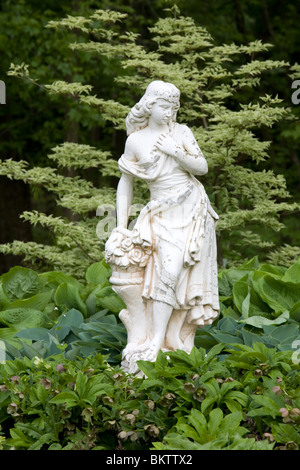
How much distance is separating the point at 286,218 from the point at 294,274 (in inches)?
252

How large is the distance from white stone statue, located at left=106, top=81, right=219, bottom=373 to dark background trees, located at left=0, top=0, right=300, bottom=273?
594 cm

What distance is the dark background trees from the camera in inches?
478

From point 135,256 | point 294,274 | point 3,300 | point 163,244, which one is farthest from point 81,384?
point 294,274

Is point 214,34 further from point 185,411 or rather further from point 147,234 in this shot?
point 185,411

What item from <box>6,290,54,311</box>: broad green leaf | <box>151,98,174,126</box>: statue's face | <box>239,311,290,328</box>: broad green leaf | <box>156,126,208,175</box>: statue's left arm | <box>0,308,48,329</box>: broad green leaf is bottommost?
<box>0,308,48,329</box>: broad green leaf

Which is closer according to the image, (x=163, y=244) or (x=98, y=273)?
(x=163, y=244)

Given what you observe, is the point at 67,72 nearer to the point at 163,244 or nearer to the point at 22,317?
the point at 22,317

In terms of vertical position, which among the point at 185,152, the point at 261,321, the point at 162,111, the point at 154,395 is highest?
the point at 162,111

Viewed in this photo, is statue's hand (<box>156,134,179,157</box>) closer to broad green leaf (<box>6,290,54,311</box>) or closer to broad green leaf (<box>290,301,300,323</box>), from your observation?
broad green leaf (<box>290,301,300,323</box>)

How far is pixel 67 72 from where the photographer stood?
11.8 meters

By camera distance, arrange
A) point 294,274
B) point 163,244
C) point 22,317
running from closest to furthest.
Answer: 1. point 163,244
2. point 22,317
3. point 294,274

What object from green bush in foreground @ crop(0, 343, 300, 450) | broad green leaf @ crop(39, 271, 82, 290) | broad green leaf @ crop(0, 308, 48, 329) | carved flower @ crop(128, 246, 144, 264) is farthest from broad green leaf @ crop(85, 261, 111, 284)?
green bush in foreground @ crop(0, 343, 300, 450)

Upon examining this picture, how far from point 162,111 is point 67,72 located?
6509mm

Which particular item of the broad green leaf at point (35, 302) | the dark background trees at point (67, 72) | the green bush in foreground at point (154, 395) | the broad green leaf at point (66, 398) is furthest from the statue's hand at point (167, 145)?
the dark background trees at point (67, 72)
